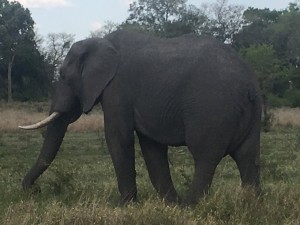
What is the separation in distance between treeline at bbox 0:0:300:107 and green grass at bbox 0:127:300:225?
90.5 ft

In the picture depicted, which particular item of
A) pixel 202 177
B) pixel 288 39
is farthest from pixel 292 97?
pixel 202 177

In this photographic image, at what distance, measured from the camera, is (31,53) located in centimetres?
5200

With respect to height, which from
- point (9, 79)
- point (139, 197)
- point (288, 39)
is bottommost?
point (139, 197)

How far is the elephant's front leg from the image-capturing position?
27.1 feet

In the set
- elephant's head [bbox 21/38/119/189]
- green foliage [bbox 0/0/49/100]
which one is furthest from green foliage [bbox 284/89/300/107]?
elephant's head [bbox 21/38/119/189]

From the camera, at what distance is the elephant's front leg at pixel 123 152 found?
8266 millimetres

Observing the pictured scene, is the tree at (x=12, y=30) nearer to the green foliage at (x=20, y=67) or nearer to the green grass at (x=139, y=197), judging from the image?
the green foliage at (x=20, y=67)

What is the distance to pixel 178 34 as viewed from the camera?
57.1 metres

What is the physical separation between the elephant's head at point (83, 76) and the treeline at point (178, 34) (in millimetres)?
32344

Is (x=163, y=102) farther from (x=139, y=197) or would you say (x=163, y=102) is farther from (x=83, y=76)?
(x=139, y=197)

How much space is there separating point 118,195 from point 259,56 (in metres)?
39.0

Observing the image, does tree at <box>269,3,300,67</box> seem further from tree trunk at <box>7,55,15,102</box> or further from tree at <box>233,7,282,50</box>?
tree trunk at <box>7,55,15,102</box>

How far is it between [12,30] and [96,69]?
48883mm

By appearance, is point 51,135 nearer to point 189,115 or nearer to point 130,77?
point 130,77
